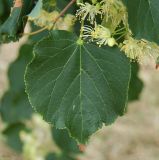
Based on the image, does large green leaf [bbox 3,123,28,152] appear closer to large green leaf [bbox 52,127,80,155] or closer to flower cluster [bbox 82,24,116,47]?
large green leaf [bbox 52,127,80,155]

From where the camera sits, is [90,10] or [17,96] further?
[17,96]

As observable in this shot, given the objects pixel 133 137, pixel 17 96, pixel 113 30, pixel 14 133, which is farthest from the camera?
pixel 133 137

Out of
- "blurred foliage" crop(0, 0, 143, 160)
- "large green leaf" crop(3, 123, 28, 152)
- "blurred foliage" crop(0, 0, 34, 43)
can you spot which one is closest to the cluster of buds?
"blurred foliage" crop(0, 0, 34, 43)

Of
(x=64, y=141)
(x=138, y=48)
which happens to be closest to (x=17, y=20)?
(x=138, y=48)

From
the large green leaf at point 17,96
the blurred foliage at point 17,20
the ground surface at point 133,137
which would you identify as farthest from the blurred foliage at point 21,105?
the ground surface at point 133,137

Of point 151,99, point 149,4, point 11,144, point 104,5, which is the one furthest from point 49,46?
point 151,99

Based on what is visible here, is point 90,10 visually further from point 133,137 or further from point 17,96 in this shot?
point 133,137
